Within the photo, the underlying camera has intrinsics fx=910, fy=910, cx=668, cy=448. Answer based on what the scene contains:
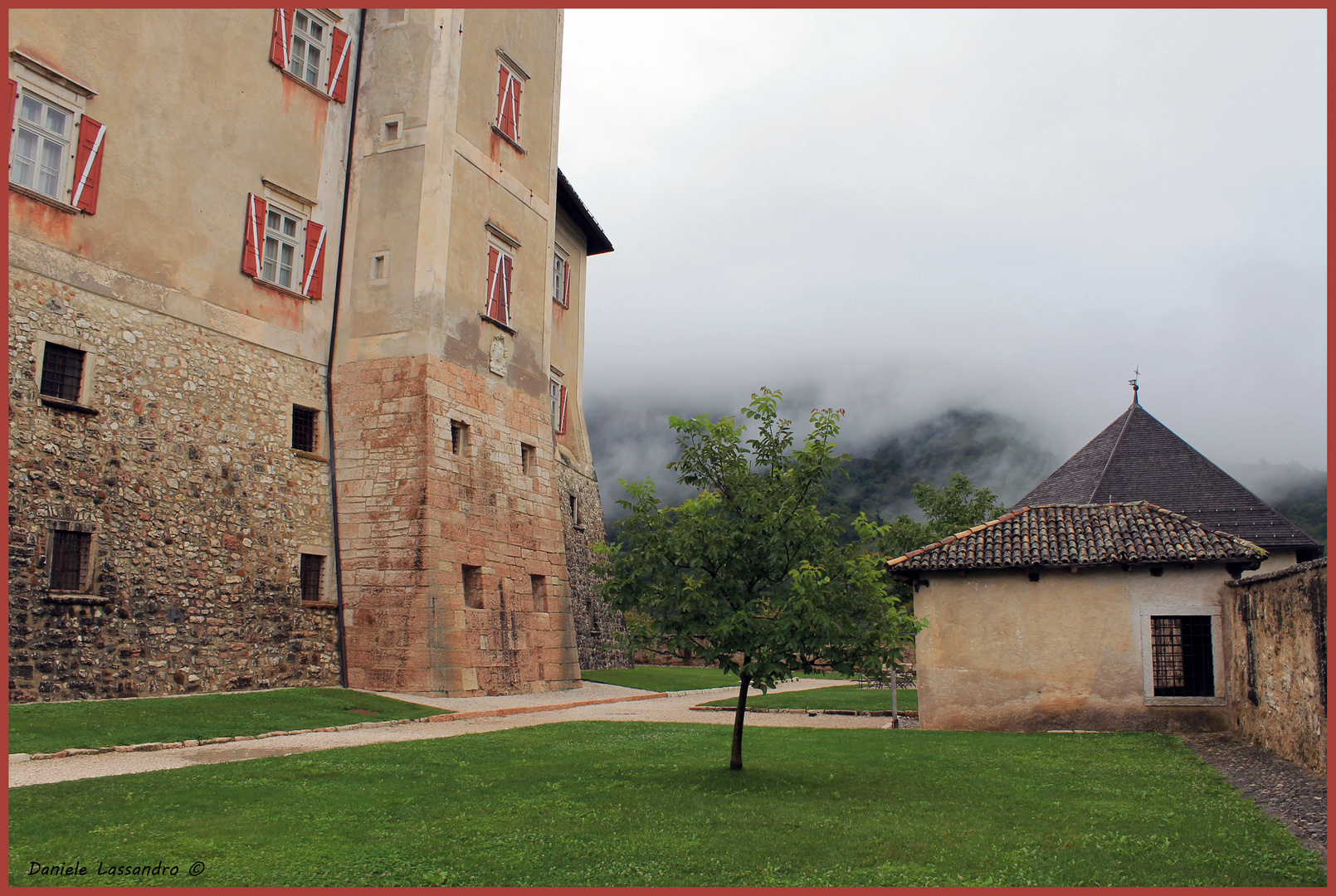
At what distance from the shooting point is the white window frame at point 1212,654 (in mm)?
15328

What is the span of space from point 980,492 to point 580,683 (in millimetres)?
17967

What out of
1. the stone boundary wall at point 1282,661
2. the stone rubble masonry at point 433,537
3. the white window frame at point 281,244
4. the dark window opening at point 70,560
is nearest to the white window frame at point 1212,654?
the stone boundary wall at point 1282,661

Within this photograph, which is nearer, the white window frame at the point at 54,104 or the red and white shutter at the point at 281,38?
the white window frame at the point at 54,104

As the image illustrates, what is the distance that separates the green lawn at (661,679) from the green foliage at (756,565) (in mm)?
14447

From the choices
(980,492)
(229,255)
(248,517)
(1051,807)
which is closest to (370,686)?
(248,517)

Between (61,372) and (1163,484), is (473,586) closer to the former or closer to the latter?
(61,372)

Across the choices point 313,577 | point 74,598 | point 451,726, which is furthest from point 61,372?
point 451,726

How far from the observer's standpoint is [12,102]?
1462 centimetres

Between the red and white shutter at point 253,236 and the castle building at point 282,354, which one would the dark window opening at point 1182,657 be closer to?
the castle building at point 282,354

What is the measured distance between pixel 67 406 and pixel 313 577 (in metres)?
6.23

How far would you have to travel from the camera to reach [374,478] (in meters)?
20.1

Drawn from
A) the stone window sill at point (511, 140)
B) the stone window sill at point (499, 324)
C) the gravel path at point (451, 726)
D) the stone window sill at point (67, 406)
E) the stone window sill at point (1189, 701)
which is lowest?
the gravel path at point (451, 726)

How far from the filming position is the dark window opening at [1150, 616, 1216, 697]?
15508mm

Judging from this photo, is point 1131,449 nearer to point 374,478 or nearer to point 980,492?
point 980,492
